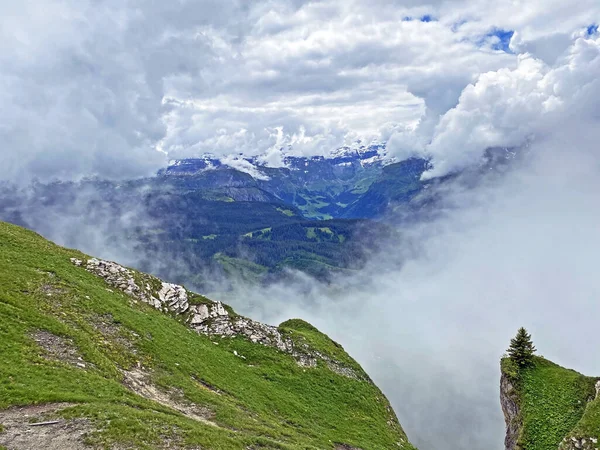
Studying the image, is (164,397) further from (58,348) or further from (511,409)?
(511,409)

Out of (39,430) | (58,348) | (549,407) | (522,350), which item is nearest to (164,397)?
(58,348)

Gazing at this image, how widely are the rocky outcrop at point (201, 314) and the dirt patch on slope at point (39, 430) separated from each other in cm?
4187

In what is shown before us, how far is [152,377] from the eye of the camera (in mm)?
46875

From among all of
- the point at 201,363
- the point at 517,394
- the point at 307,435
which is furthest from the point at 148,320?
the point at 517,394

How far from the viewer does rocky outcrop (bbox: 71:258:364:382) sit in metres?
72.1

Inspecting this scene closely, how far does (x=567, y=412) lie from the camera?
56750 mm

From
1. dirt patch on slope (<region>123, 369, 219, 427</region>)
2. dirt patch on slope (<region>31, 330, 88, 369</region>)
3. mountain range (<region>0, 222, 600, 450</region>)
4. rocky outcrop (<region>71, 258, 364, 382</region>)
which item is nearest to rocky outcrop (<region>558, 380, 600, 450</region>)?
mountain range (<region>0, 222, 600, 450</region>)

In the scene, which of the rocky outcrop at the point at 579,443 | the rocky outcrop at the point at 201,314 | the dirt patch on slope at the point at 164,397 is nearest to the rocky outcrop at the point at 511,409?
the rocky outcrop at the point at 579,443

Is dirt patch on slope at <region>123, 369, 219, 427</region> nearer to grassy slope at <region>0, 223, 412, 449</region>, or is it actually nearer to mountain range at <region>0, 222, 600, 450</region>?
mountain range at <region>0, 222, 600, 450</region>

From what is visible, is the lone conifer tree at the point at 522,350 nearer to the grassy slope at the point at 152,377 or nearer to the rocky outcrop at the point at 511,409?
the rocky outcrop at the point at 511,409

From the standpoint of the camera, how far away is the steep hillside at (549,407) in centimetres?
4681

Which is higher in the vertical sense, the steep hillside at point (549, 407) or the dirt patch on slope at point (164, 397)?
the steep hillside at point (549, 407)

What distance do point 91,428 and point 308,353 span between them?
53.9 meters

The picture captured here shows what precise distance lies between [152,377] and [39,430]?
65.7ft
